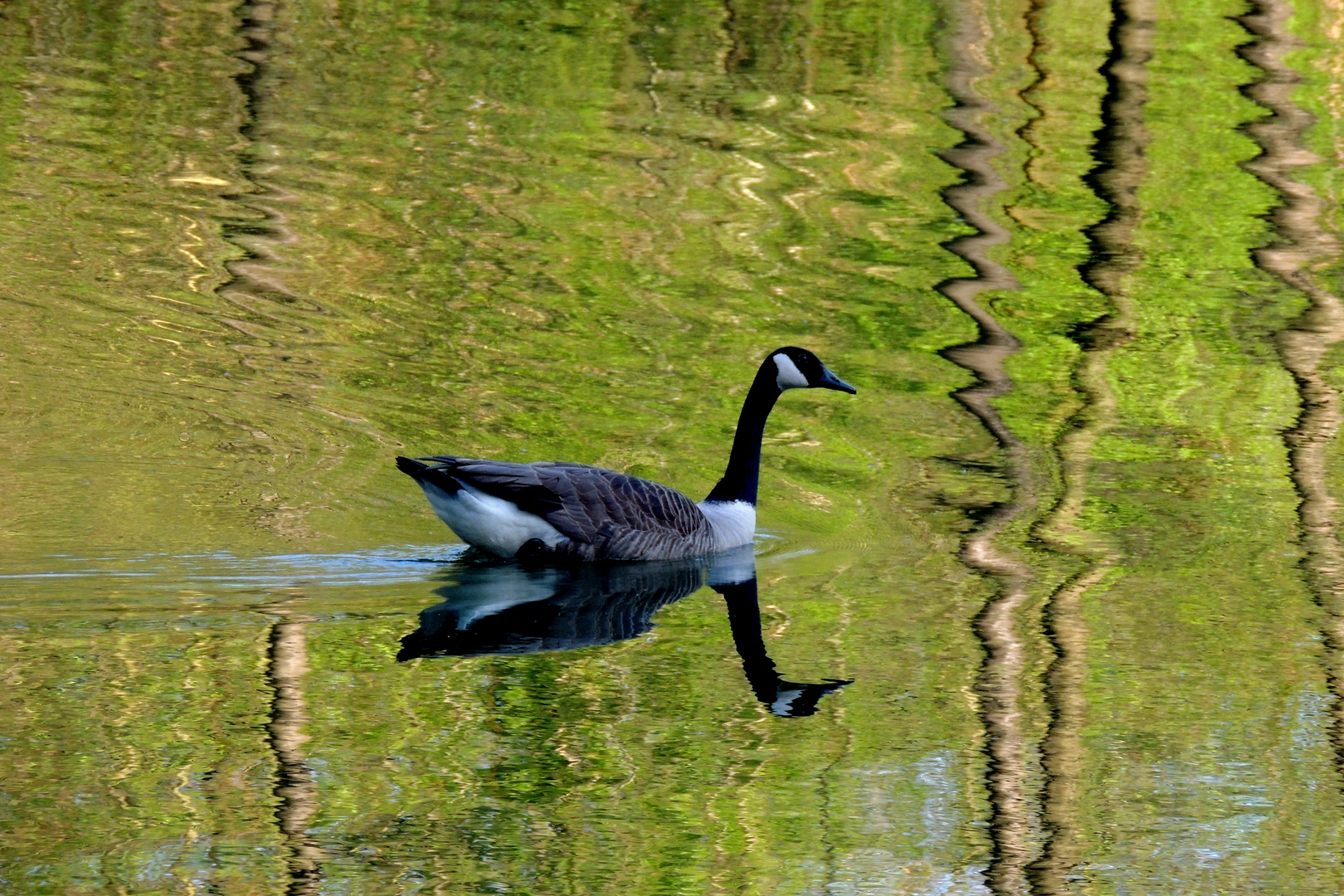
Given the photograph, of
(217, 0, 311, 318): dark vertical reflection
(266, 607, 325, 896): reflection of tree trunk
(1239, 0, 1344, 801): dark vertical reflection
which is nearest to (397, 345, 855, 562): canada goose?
(266, 607, 325, 896): reflection of tree trunk

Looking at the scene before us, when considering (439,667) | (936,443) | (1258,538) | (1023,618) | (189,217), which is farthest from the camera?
(189,217)

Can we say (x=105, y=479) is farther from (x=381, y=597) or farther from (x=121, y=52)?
(x=121, y=52)

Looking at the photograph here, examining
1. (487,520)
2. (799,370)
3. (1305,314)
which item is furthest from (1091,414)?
(487,520)

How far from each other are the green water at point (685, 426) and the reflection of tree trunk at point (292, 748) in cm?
3

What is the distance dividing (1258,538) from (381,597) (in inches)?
195

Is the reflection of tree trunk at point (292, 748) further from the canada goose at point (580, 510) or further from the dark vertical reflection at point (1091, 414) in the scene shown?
the dark vertical reflection at point (1091, 414)

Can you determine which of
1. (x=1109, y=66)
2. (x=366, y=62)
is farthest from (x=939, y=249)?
(x=366, y=62)

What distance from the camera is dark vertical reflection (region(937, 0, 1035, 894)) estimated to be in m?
7.71

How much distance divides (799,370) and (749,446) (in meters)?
0.56

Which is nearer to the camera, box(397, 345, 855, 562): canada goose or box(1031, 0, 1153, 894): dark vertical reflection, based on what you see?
box(1031, 0, 1153, 894): dark vertical reflection

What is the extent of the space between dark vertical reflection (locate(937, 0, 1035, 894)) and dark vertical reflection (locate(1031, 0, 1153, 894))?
134 mm

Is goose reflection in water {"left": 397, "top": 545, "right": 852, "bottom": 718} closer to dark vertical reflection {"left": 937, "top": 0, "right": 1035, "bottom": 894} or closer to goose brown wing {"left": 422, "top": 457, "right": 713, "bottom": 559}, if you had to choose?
goose brown wing {"left": 422, "top": 457, "right": 713, "bottom": 559}

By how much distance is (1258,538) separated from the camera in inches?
448

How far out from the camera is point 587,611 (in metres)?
10.2
